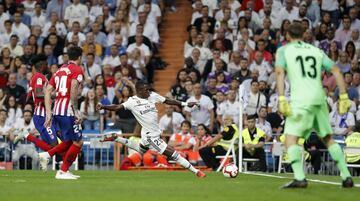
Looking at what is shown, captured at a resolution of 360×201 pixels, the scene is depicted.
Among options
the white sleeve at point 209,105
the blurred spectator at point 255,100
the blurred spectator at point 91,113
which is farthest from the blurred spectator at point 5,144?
the blurred spectator at point 255,100

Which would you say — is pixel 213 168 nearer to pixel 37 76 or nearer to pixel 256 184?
pixel 37 76

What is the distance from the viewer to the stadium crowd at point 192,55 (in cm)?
2778

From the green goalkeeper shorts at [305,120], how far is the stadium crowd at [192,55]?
11.0m

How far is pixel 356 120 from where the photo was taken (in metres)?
26.9

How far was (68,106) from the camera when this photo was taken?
757 inches

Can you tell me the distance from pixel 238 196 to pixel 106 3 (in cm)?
1976

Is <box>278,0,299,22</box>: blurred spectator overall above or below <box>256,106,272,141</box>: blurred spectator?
above

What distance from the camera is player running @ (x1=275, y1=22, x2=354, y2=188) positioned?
581 inches

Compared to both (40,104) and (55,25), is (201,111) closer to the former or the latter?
(55,25)

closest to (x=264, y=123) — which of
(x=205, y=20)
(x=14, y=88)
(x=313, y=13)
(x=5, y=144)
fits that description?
(x=205, y=20)

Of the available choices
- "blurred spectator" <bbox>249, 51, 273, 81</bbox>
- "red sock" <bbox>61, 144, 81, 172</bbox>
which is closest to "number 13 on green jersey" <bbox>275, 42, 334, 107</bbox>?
"red sock" <bbox>61, 144, 81, 172</bbox>

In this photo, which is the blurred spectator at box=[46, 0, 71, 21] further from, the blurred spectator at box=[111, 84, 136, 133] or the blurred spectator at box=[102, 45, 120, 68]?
the blurred spectator at box=[111, 84, 136, 133]

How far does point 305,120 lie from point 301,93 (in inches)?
15.2

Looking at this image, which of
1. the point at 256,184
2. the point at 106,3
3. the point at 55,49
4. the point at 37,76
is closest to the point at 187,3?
the point at 106,3
